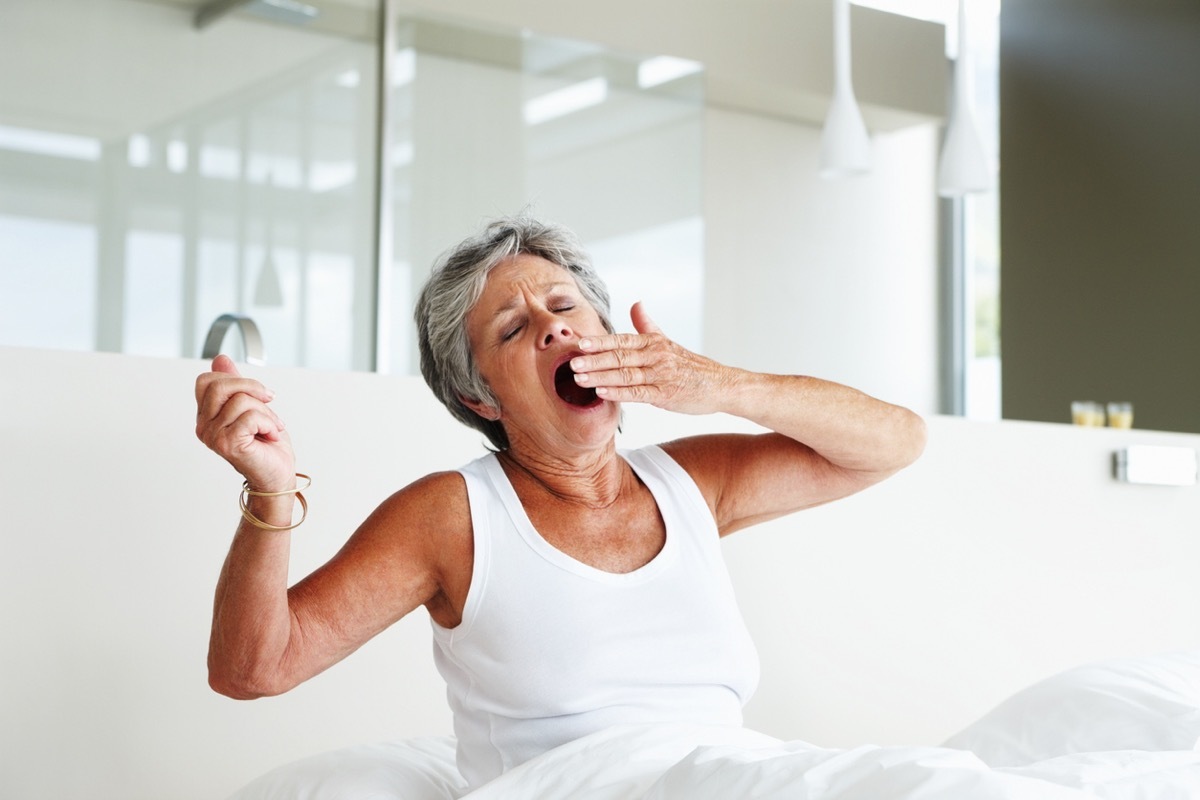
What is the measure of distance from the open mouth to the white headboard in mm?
552

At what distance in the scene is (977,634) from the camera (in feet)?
8.48

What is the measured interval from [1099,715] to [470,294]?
3.20 feet

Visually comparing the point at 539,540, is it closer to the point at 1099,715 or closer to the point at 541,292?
the point at 541,292

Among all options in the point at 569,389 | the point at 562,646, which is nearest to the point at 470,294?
the point at 569,389

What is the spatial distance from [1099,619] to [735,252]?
2.41 metres

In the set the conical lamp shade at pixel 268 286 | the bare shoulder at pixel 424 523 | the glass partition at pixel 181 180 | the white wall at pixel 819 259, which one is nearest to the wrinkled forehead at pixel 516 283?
the bare shoulder at pixel 424 523

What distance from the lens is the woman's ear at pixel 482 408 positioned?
58.9 inches

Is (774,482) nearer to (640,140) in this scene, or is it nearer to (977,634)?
(977,634)

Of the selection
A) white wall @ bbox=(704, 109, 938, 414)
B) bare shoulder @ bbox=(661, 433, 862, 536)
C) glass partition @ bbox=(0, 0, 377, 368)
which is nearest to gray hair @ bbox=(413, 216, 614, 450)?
bare shoulder @ bbox=(661, 433, 862, 536)

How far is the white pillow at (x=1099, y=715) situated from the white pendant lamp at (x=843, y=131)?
156 centimetres

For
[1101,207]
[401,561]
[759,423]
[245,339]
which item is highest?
[1101,207]

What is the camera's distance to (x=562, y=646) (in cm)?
134

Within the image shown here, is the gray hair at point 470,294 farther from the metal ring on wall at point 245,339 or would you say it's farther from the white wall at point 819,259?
the white wall at point 819,259

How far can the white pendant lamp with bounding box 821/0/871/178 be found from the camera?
3062 millimetres
